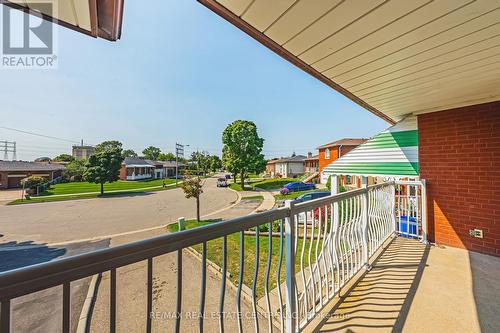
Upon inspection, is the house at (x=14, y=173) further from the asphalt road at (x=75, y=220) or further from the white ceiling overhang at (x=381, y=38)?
the white ceiling overhang at (x=381, y=38)

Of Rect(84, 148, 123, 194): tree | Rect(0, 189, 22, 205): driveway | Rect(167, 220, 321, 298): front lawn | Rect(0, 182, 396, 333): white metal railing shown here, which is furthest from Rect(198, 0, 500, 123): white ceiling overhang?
Rect(0, 189, 22, 205): driveway

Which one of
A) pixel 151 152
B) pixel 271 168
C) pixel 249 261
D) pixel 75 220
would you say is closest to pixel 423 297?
pixel 249 261

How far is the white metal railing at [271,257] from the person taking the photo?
0.66m

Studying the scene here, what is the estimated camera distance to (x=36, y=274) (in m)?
0.62

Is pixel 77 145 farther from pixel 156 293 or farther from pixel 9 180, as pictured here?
pixel 156 293

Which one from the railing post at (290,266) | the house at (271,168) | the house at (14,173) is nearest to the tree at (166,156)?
the house at (271,168)

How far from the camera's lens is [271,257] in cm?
151

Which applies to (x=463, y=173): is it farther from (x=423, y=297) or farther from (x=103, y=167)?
(x=103, y=167)

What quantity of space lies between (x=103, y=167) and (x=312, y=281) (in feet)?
73.3

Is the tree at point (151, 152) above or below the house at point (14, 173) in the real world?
above

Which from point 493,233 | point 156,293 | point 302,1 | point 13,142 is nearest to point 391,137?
point 493,233

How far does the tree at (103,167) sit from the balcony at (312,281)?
18037 mm

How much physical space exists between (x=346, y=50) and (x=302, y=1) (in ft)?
2.48

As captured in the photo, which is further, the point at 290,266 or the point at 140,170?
the point at 140,170
